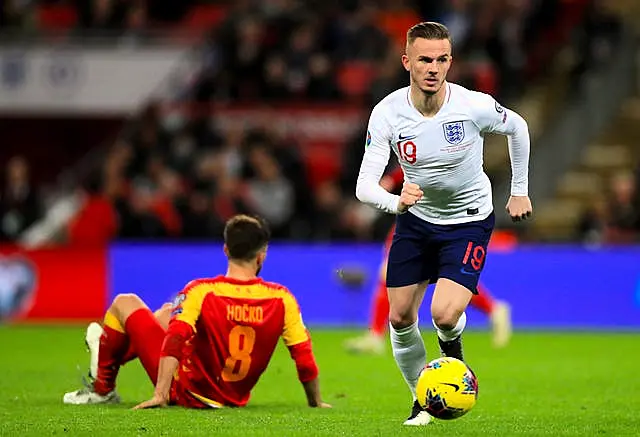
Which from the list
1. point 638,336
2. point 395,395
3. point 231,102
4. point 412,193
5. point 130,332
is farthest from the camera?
point 231,102

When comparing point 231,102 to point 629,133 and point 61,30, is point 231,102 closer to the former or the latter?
point 61,30

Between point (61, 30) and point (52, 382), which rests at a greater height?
Result: point (61, 30)

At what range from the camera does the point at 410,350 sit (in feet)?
26.3

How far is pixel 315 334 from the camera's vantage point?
650 inches

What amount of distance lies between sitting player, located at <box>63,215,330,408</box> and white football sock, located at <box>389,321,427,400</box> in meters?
0.49

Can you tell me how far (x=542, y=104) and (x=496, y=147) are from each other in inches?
44.8

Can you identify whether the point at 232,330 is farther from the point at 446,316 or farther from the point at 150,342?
the point at 446,316

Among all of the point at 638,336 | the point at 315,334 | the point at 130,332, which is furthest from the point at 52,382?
the point at 638,336

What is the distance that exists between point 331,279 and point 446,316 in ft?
32.8

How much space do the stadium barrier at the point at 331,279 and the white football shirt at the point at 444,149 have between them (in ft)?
30.9

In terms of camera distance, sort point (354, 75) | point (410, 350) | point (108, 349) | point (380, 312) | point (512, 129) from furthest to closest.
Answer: point (354, 75) < point (380, 312) < point (108, 349) < point (410, 350) < point (512, 129)

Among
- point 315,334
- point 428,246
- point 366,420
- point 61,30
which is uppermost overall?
point 61,30

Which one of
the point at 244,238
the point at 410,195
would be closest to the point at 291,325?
the point at 244,238

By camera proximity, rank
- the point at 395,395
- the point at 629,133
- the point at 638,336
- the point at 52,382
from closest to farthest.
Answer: the point at 395,395, the point at 52,382, the point at 638,336, the point at 629,133
